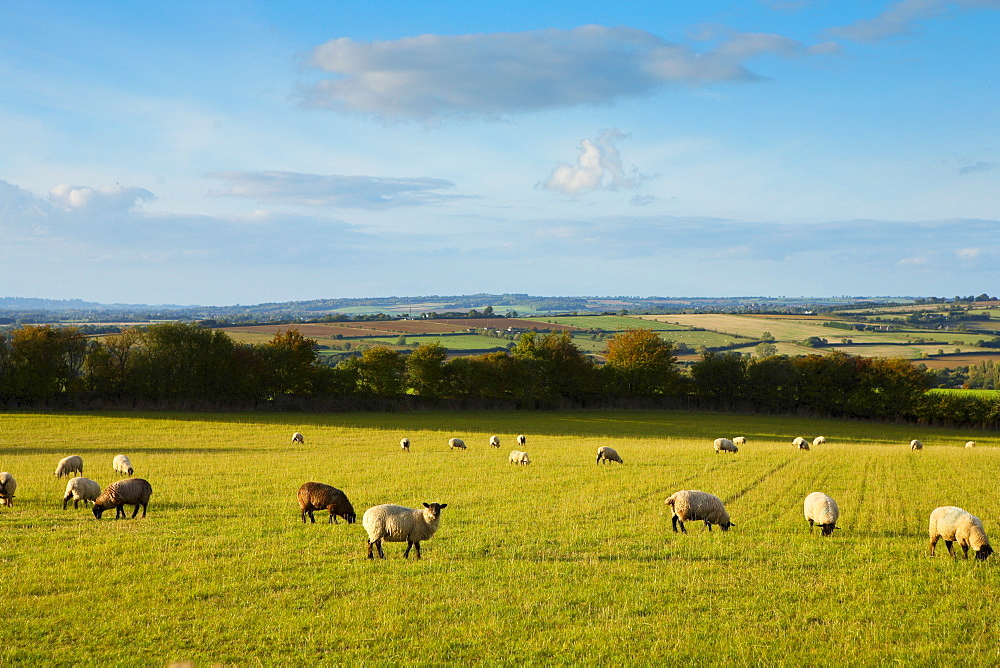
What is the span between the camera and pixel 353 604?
1132 cm

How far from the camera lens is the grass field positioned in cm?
990

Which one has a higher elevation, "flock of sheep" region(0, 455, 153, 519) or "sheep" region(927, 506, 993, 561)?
"sheep" region(927, 506, 993, 561)

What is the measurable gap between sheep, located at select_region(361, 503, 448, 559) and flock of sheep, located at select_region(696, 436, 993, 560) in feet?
22.2

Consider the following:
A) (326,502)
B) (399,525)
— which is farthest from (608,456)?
(399,525)

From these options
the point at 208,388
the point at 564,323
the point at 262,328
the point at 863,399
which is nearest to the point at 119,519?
the point at 208,388

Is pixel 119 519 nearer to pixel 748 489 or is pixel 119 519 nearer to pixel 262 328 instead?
pixel 748 489

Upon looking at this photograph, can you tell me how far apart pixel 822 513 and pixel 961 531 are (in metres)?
3.20

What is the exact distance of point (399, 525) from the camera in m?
14.3

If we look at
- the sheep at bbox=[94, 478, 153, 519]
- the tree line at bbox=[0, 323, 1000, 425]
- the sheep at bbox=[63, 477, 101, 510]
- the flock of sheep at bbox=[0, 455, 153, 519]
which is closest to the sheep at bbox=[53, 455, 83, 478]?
the flock of sheep at bbox=[0, 455, 153, 519]

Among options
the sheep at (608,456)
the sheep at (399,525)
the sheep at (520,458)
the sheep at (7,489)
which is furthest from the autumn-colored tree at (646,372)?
the sheep at (399,525)

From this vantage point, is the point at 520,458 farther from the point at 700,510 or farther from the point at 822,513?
the point at 822,513

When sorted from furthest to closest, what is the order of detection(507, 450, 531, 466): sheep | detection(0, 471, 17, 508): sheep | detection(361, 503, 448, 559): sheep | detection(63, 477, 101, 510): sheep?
detection(507, 450, 531, 466): sheep < detection(0, 471, 17, 508): sheep < detection(63, 477, 101, 510): sheep < detection(361, 503, 448, 559): sheep

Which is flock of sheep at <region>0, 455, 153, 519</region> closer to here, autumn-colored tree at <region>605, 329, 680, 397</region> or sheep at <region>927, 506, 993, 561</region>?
sheep at <region>927, 506, 993, 561</region>

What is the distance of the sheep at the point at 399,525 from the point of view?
14227 mm
